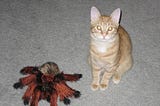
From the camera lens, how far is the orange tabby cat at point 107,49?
1480 millimetres

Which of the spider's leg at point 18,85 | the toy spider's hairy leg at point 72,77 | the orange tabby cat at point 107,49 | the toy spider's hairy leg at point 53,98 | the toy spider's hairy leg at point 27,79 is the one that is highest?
the orange tabby cat at point 107,49

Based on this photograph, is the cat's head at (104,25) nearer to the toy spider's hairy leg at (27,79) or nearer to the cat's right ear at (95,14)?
the cat's right ear at (95,14)

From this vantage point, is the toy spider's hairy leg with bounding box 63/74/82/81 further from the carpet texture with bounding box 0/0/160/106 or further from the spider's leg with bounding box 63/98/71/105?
the spider's leg with bounding box 63/98/71/105

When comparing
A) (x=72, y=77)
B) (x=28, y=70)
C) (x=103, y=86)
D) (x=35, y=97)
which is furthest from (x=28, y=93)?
(x=103, y=86)

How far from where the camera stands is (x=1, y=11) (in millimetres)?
2303

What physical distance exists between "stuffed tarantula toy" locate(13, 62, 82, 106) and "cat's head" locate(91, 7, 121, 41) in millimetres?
340

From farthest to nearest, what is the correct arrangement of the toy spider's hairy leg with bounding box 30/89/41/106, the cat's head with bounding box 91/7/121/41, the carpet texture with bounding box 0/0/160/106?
1. the carpet texture with bounding box 0/0/160/106
2. the toy spider's hairy leg with bounding box 30/89/41/106
3. the cat's head with bounding box 91/7/121/41

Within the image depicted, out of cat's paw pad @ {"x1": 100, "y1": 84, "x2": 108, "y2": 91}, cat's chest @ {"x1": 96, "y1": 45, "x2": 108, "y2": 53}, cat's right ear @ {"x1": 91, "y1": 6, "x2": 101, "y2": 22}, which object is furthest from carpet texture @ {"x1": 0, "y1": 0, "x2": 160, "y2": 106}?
cat's right ear @ {"x1": 91, "y1": 6, "x2": 101, "y2": 22}

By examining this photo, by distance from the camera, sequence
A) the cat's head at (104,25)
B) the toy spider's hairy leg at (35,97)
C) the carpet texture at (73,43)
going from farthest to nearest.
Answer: the carpet texture at (73,43) → the toy spider's hairy leg at (35,97) → the cat's head at (104,25)

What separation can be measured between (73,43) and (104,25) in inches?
23.2

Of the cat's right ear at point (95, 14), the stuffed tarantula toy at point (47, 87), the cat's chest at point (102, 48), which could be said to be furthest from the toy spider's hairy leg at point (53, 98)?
the cat's right ear at point (95, 14)

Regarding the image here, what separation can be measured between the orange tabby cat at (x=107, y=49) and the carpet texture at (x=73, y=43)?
8cm

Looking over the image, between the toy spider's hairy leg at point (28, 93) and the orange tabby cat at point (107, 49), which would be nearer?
the orange tabby cat at point (107, 49)

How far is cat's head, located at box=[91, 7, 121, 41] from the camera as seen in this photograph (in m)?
1.47
